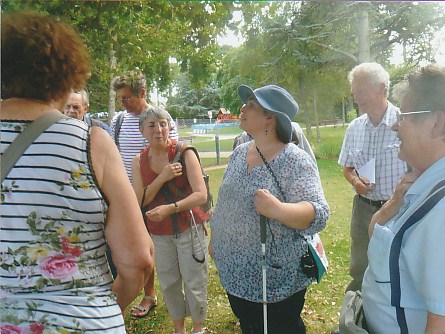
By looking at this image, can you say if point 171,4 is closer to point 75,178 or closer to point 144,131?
point 144,131

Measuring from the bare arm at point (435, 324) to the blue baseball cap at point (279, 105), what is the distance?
1.26 metres

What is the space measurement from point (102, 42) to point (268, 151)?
160 centimetres

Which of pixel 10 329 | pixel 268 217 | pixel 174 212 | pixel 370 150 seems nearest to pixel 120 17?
pixel 174 212

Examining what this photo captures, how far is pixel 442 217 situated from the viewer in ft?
4.24

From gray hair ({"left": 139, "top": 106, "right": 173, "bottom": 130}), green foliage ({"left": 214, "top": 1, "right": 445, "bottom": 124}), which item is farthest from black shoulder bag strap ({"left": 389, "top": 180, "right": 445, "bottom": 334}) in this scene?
green foliage ({"left": 214, "top": 1, "right": 445, "bottom": 124})

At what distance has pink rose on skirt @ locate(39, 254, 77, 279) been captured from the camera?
4.31 ft

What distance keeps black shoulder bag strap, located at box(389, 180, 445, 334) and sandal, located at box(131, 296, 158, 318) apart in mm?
2959

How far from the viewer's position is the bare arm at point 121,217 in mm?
1357

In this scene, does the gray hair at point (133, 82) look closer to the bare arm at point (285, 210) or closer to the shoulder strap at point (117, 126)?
the shoulder strap at point (117, 126)

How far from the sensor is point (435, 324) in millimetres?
1309

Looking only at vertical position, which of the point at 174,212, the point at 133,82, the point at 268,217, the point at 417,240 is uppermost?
the point at 133,82

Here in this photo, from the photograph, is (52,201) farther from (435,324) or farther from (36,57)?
(435,324)

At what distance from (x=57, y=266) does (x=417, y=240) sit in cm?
109

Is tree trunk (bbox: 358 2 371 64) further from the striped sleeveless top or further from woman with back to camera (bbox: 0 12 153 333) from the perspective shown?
the striped sleeveless top
